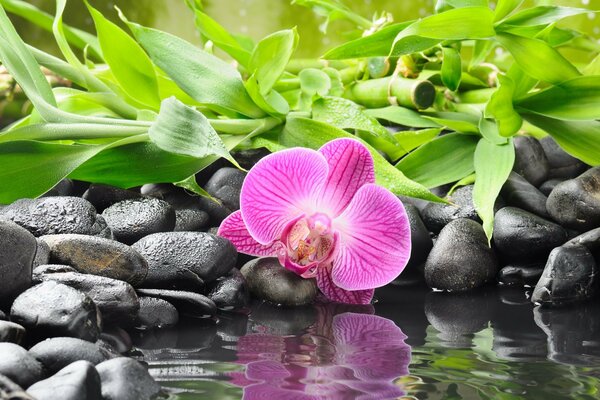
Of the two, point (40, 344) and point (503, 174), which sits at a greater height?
point (503, 174)

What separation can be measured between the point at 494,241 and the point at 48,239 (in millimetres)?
370

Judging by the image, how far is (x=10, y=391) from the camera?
386 millimetres

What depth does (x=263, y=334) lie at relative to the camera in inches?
22.3

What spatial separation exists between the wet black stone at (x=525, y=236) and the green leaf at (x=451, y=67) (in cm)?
17

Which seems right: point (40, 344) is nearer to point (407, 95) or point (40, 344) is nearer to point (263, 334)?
point (263, 334)

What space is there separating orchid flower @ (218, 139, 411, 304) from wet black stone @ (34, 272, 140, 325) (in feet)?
0.43

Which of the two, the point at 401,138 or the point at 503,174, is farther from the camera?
the point at 401,138

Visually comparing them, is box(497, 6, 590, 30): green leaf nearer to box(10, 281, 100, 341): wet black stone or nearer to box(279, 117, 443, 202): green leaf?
box(279, 117, 443, 202): green leaf

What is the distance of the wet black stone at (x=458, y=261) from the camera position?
69 centimetres

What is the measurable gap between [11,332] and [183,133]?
0.20 m

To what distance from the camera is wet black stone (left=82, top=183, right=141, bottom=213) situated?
0.75 metres

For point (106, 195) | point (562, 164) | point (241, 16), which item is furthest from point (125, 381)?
point (241, 16)

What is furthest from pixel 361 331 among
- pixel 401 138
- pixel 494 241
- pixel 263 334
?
pixel 401 138

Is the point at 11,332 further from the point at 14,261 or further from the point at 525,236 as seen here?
the point at 525,236
